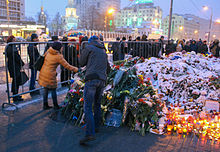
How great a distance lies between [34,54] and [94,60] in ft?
12.7

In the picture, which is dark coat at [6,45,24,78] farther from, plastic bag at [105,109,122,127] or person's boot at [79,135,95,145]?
person's boot at [79,135,95,145]

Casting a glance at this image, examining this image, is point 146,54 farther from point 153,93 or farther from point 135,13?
point 135,13

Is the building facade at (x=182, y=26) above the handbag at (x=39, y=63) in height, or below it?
above

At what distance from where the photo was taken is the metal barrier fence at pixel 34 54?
20.6 ft

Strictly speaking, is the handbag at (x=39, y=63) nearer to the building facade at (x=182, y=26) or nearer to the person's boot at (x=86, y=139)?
the person's boot at (x=86, y=139)

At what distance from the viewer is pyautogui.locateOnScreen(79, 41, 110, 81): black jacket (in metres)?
4.03

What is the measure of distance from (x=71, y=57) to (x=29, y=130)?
4.28 meters

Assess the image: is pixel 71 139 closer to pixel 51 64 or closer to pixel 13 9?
pixel 51 64

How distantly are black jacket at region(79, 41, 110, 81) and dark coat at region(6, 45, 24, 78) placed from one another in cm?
305

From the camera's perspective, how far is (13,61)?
616 cm

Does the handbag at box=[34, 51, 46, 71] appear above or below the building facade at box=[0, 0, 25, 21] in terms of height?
below

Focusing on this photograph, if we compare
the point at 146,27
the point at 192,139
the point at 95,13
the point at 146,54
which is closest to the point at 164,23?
the point at 146,27

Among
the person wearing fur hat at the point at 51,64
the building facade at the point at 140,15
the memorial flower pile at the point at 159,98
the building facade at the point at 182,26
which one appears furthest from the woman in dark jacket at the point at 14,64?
the building facade at the point at 182,26

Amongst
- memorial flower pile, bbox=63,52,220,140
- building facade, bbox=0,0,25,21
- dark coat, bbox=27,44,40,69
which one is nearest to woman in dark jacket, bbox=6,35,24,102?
dark coat, bbox=27,44,40,69
